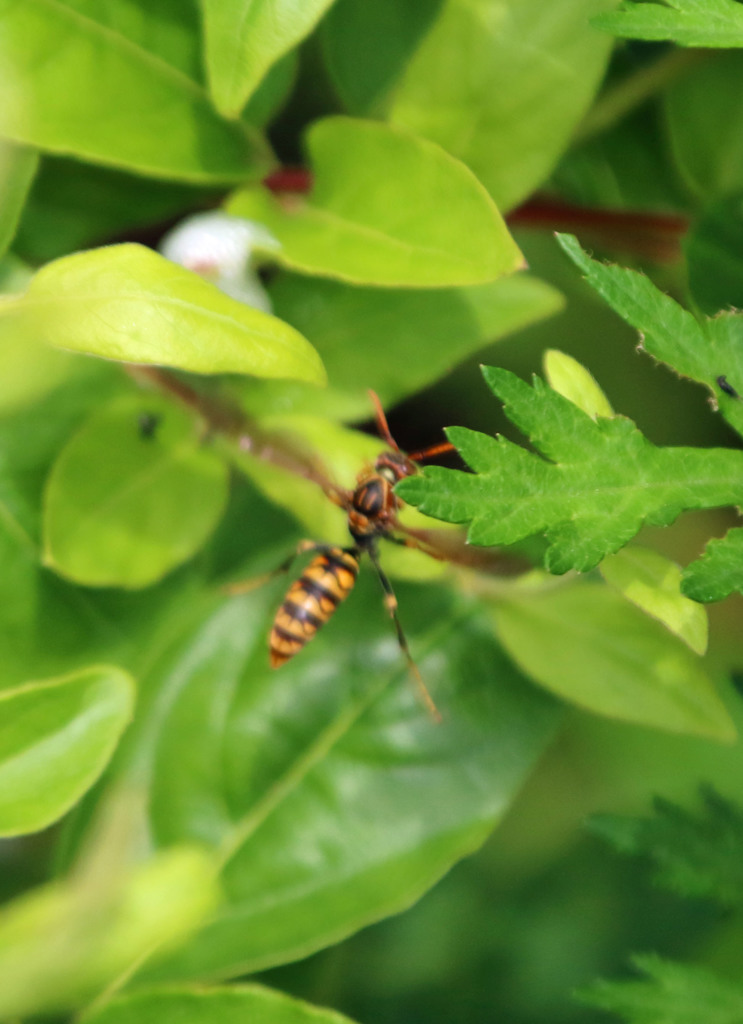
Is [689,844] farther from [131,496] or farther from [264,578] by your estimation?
[131,496]

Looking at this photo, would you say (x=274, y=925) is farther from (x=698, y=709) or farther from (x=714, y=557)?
(x=714, y=557)

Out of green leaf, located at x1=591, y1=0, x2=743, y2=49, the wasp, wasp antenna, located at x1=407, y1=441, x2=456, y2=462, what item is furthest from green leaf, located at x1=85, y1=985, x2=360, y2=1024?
green leaf, located at x1=591, y1=0, x2=743, y2=49

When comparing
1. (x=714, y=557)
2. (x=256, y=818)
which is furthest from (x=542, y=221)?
(x=256, y=818)

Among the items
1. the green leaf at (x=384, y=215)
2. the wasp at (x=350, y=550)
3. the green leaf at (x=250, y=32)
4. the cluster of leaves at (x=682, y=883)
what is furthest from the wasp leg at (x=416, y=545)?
the green leaf at (x=250, y=32)

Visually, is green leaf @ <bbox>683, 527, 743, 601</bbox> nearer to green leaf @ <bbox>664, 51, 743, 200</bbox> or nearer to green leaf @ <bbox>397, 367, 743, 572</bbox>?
green leaf @ <bbox>397, 367, 743, 572</bbox>

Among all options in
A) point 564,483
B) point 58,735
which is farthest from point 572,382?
point 58,735

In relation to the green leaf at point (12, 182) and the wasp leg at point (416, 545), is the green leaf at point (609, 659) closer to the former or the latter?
the wasp leg at point (416, 545)
